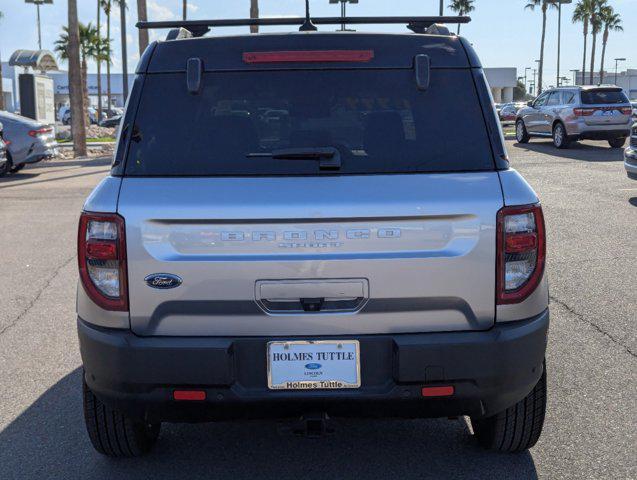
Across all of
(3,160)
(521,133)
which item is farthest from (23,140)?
(521,133)

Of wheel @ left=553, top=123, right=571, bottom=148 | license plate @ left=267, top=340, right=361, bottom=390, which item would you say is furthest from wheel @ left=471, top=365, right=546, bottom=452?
wheel @ left=553, top=123, right=571, bottom=148

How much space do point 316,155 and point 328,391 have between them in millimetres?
898

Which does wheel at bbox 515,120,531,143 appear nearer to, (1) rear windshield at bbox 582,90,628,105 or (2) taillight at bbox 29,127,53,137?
(1) rear windshield at bbox 582,90,628,105

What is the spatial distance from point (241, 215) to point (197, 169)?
0.30 metres

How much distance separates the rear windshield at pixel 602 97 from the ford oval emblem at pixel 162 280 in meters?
23.1

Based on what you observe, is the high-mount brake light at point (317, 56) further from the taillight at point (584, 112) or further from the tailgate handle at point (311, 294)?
the taillight at point (584, 112)

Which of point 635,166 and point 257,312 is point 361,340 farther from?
point 635,166

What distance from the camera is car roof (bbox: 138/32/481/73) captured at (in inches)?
141

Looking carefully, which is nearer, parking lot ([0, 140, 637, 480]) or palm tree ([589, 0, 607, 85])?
parking lot ([0, 140, 637, 480])

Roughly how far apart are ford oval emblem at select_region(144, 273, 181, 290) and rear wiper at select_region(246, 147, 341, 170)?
589 millimetres

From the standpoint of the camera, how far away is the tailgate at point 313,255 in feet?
10.6

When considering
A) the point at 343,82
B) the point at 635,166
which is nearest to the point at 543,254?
the point at 343,82

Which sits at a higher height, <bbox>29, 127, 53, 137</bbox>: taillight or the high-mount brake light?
the high-mount brake light

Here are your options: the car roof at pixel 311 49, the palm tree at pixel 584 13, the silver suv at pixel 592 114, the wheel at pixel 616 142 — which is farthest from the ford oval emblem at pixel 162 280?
the palm tree at pixel 584 13
